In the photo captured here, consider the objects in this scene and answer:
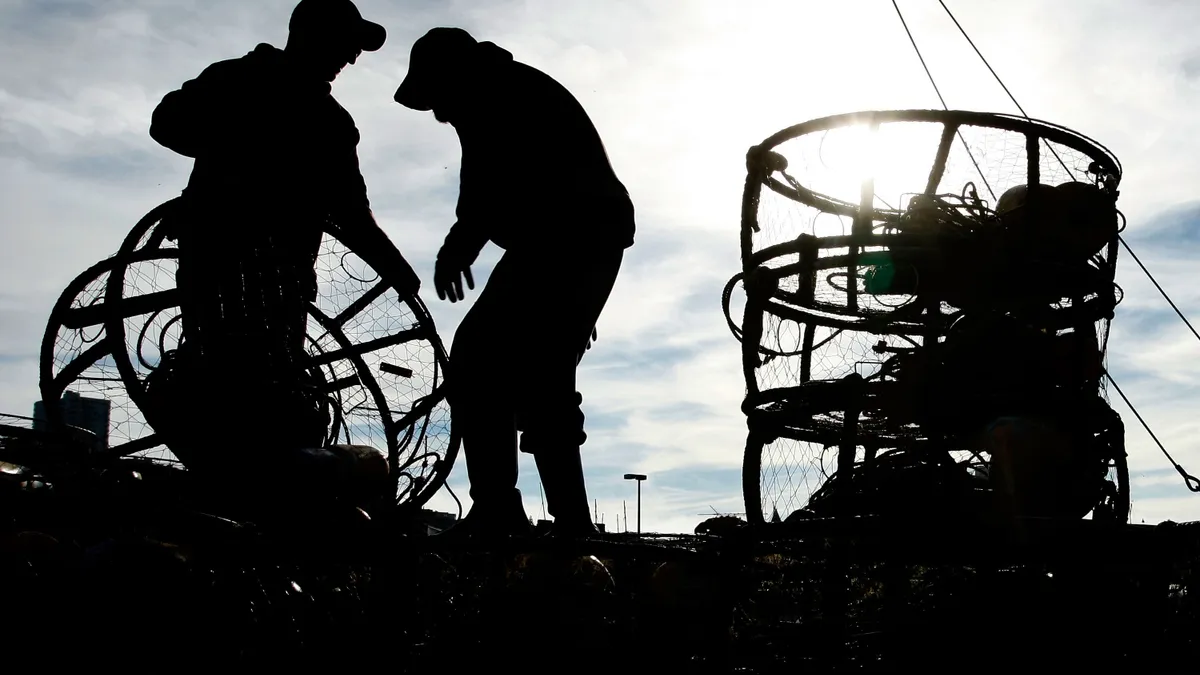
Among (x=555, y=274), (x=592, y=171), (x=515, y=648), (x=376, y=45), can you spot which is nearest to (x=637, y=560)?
(x=515, y=648)

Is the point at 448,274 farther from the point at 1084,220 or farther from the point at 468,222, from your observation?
the point at 1084,220

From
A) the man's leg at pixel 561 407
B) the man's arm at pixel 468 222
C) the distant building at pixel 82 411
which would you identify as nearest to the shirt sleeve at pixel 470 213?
the man's arm at pixel 468 222

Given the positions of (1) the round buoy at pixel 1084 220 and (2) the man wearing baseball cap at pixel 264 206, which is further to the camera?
(1) the round buoy at pixel 1084 220

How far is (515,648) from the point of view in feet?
9.36

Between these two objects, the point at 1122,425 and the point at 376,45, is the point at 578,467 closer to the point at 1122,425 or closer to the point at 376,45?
the point at 376,45

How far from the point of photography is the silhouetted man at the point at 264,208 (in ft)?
14.9

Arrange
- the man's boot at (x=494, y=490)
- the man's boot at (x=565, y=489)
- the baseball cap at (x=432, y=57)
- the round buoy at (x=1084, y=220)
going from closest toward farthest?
the man's boot at (x=494, y=490)
the man's boot at (x=565, y=489)
the baseball cap at (x=432, y=57)
the round buoy at (x=1084, y=220)

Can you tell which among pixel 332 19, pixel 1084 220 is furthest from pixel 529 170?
pixel 1084 220

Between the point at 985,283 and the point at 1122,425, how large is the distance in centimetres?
99

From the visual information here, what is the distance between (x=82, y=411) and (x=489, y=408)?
85.4 inches

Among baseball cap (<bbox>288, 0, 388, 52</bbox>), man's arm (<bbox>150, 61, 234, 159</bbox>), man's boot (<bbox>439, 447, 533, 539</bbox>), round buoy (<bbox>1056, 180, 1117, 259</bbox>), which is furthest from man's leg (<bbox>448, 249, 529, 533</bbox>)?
round buoy (<bbox>1056, 180, 1117, 259</bbox>)

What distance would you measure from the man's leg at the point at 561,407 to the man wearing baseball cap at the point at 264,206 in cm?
90

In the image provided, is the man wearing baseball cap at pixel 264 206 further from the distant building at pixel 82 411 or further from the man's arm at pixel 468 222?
the man's arm at pixel 468 222

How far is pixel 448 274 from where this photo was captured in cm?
445
